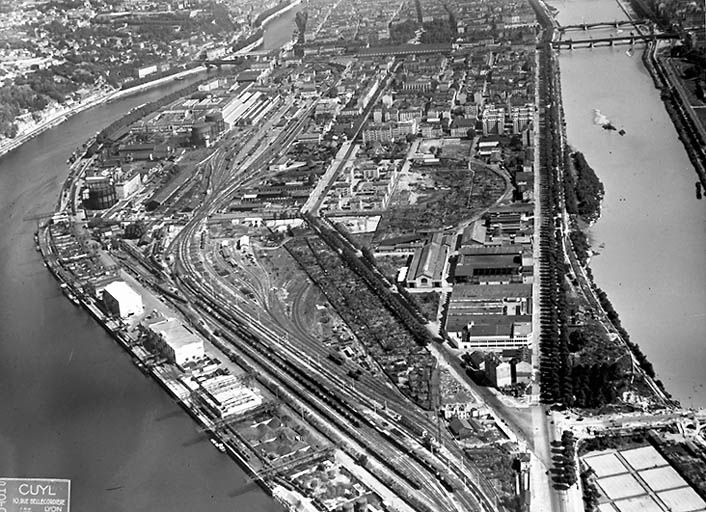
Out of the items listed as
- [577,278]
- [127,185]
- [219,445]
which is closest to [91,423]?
[219,445]

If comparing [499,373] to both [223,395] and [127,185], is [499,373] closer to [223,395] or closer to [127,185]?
[223,395]

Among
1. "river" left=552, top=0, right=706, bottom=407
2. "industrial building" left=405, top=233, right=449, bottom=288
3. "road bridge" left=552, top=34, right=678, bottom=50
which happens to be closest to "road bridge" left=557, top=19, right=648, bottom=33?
"road bridge" left=552, top=34, right=678, bottom=50

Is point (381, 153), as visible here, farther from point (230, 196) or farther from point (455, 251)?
point (455, 251)

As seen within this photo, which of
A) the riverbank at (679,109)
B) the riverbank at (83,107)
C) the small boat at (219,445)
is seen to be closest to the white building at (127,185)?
the riverbank at (83,107)

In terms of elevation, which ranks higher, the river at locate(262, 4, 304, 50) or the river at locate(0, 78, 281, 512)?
the river at locate(0, 78, 281, 512)

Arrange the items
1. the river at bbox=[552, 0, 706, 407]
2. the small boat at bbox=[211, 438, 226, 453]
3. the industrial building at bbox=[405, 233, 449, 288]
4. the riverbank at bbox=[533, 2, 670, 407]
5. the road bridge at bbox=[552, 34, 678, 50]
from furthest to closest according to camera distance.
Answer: the road bridge at bbox=[552, 34, 678, 50] < the industrial building at bbox=[405, 233, 449, 288] < the river at bbox=[552, 0, 706, 407] < the riverbank at bbox=[533, 2, 670, 407] < the small boat at bbox=[211, 438, 226, 453]

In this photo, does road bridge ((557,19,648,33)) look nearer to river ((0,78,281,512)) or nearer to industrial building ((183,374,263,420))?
river ((0,78,281,512))

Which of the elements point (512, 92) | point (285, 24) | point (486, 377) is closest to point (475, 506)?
point (486, 377)
